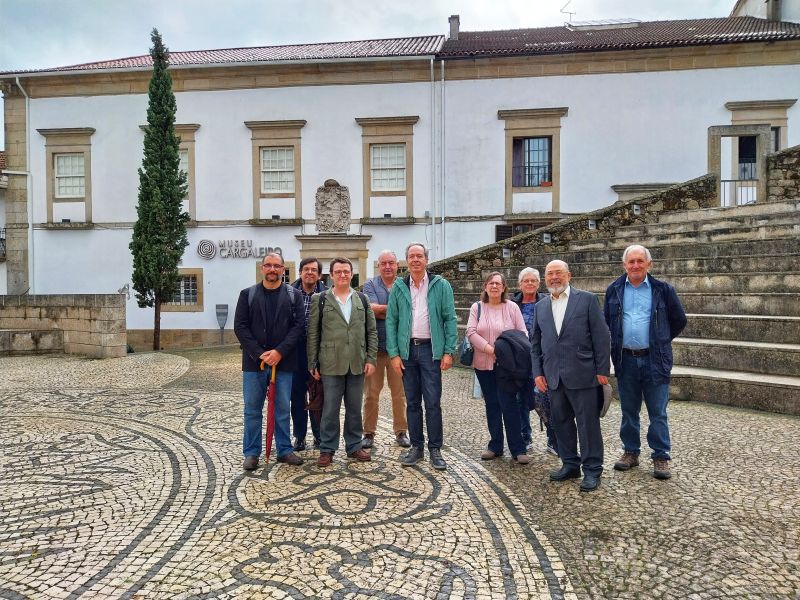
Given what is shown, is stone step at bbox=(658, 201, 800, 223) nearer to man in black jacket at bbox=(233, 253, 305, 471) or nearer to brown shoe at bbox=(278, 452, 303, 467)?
man in black jacket at bbox=(233, 253, 305, 471)

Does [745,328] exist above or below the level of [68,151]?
below

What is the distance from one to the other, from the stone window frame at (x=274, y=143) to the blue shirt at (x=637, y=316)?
50.0 ft

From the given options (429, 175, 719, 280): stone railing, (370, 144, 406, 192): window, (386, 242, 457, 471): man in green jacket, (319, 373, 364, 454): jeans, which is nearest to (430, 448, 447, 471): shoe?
(386, 242, 457, 471): man in green jacket

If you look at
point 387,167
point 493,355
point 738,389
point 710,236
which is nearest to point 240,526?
point 493,355

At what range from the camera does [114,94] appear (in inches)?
746

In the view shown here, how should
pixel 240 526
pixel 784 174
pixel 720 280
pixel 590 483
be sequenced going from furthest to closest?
pixel 784 174 < pixel 720 280 < pixel 590 483 < pixel 240 526

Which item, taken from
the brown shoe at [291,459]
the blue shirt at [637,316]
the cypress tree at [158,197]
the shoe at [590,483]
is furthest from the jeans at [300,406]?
the cypress tree at [158,197]

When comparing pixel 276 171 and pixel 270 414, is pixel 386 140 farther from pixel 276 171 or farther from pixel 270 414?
pixel 270 414

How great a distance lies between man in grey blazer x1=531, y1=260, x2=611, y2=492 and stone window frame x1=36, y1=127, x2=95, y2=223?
62.3 feet

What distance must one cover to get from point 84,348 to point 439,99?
1234cm

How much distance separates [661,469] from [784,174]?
10606 mm

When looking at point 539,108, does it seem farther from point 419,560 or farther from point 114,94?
point 419,560

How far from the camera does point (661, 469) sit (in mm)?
4211

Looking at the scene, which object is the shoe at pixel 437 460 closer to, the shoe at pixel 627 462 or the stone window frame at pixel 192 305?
the shoe at pixel 627 462
